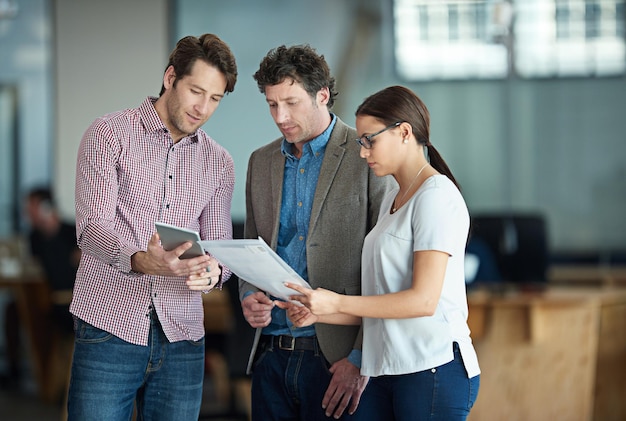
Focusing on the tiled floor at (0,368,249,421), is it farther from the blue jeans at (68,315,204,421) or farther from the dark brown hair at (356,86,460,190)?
the dark brown hair at (356,86,460,190)

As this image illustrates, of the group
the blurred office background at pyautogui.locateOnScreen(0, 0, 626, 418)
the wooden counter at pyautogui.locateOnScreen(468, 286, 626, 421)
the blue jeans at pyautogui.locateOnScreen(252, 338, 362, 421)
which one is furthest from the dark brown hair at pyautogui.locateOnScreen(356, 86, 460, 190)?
the blurred office background at pyautogui.locateOnScreen(0, 0, 626, 418)

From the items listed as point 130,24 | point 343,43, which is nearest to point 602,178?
point 343,43

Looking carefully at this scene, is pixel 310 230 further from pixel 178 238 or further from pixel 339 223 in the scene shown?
pixel 178 238

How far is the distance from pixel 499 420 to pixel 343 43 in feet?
9.91

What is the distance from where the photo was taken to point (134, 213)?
207 centimetres

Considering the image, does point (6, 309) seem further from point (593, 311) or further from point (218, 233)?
point (218, 233)

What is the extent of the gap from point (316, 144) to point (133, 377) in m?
0.69

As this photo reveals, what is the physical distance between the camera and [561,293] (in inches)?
181

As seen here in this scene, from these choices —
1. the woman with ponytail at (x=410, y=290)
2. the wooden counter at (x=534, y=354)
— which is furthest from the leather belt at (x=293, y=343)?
the wooden counter at (x=534, y=354)

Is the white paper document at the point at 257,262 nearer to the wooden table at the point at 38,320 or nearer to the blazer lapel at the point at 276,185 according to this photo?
the blazer lapel at the point at 276,185

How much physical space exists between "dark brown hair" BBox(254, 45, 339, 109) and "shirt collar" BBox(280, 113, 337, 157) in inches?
4.5

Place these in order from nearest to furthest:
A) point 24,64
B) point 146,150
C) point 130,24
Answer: point 146,150 → point 130,24 → point 24,64

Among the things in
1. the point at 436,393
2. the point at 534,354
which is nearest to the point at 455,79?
the point at 534,354

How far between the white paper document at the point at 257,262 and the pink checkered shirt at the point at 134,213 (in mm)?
194
